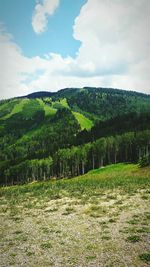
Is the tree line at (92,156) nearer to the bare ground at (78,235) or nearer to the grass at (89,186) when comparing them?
the grass at (89,186)

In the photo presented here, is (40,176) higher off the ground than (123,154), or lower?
lower

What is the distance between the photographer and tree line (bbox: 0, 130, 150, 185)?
148m

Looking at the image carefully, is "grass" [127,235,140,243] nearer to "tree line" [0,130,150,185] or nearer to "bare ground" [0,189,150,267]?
"bare ground" [0,189,150,267]

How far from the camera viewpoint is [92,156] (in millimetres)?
157500

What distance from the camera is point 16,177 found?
18588 centimetres

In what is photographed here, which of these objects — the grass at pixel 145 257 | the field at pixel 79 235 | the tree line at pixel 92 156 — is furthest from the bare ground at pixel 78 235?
the tree line at pixel 92 156

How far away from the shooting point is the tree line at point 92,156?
5842 inches

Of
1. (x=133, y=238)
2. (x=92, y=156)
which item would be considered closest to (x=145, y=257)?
(x=133, y=238)

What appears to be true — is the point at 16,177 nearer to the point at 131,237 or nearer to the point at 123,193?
the point at 123,193

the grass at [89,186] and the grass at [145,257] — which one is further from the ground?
the grass at [145,257]

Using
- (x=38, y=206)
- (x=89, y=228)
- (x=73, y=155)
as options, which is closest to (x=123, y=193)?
(x=38, y=206)

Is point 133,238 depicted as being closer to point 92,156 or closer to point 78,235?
point 78,235

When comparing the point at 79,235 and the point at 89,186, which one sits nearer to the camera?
the point at 79,235

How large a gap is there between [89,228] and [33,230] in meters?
5.75
